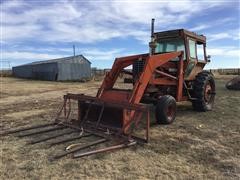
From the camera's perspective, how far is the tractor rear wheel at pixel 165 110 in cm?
731

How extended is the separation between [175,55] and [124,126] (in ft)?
10.1

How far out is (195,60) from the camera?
9469 millimetres

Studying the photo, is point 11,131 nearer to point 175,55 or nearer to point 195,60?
point 175,55

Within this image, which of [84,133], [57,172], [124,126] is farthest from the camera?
[84,133]

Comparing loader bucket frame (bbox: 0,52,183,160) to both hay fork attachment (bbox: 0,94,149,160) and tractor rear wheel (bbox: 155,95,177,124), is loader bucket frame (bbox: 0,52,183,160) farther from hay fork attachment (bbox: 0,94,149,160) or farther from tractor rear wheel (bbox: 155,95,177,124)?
tractor rear wheel (bbox: 155,95,177,124)

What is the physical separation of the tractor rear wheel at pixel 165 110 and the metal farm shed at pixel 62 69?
93.2ft

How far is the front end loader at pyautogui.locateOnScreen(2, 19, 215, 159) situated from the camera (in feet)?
19.8

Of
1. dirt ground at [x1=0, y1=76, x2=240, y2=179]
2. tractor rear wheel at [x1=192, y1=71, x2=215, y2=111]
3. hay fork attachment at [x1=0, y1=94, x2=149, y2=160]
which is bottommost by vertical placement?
dirt ground at [x1=0, y1=76, x2=240, y2=179]

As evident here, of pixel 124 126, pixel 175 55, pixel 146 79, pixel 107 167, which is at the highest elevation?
pixel 175 55

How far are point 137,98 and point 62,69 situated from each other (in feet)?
97.2

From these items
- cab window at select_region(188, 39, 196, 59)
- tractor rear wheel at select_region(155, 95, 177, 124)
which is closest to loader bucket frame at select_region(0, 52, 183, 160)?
tractor rear wheel at select_region(155, 95, 177, 124)

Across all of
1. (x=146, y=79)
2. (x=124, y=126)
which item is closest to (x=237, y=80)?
(x=146, y=79)

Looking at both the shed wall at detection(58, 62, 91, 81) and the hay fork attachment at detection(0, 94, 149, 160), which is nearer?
the hay fork attachment at detection(0, 94, 149, 160)

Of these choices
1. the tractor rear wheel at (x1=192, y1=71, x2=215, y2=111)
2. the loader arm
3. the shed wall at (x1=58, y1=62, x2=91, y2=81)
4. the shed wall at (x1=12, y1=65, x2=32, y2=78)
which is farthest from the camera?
the shed wall at (x1=12, y1=65, x2=32, y2=78)
